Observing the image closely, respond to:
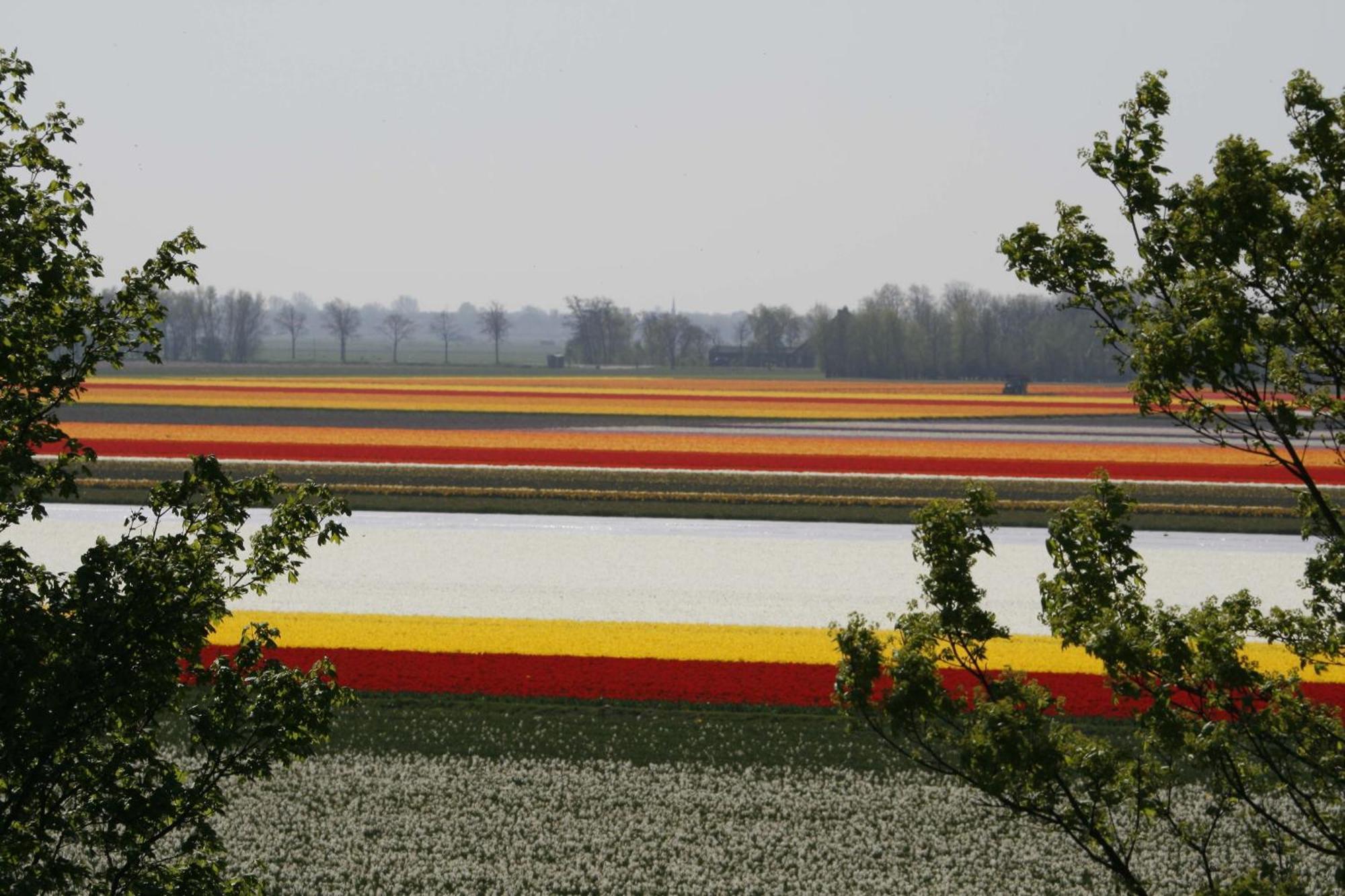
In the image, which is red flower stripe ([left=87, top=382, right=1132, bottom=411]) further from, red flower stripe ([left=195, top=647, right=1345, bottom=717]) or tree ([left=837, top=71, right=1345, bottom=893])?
tree ([left=837, top=71, right=1345, bottom=893])

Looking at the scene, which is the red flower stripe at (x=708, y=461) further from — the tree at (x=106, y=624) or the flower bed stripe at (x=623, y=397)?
the tree at (x=106, y=624)

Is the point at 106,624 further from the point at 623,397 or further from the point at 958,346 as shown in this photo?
the point at 958,346

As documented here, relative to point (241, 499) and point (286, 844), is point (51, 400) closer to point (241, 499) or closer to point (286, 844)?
point (241, 499)

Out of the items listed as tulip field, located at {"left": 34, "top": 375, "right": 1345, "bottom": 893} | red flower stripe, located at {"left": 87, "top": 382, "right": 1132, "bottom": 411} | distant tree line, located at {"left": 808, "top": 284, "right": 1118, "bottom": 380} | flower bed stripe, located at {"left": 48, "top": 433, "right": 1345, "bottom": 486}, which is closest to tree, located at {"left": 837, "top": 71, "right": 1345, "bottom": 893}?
tulip field, located at {"left": 34, "top": 375, "right": 1345, "bottom": 893}

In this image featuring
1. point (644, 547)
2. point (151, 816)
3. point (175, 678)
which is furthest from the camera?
point (644, 547)

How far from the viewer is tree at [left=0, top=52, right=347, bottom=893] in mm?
7488

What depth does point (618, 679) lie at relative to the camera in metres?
19.4

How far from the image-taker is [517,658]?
20406 millimetres

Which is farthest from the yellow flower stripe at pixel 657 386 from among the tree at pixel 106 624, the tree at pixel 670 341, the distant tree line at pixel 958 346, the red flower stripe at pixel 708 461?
the tree at pixel 106 624

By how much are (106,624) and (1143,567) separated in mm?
5576

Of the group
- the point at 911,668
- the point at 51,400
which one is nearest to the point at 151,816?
the point at 51,400

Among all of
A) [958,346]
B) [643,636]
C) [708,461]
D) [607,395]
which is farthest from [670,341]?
[643,636]

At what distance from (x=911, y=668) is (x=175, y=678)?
3.89m

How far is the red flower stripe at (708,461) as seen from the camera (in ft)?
138
